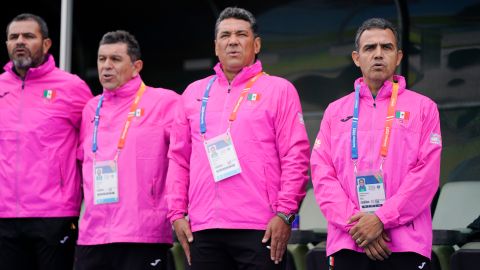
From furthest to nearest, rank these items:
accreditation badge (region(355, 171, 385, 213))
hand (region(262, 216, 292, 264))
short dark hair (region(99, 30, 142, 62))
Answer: short dark hair (region(99, 30, 142, 62)) < hand (region(262, 216, 292, 264)) < accreditation badge (region(355, 171, 385, 213))

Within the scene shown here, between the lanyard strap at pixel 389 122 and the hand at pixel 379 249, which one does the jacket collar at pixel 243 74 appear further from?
the hand at pixel 379 249

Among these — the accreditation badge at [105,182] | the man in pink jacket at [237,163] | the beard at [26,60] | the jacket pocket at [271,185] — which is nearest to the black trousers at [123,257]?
the accreditation badge at [105,182]

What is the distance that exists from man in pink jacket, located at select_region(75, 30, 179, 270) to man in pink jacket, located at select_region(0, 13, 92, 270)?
6.4 inches

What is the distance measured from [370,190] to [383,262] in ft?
1.01

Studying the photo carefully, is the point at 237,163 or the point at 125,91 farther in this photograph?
the point at 125,91

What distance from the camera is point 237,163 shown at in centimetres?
416

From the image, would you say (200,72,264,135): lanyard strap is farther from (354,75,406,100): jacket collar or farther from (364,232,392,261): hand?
(364,232,392,261): hand

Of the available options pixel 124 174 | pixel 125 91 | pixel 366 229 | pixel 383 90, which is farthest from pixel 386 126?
pixel 125 91

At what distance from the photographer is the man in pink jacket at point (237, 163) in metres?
4.08

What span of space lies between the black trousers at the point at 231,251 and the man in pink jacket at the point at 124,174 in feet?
1.66

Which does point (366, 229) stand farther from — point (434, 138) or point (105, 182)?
point (105, 182)

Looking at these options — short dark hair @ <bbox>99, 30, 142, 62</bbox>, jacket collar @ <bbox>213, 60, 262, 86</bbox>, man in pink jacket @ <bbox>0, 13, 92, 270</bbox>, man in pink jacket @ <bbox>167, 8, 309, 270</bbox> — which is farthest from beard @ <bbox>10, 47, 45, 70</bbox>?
jacket collar @ <bbox>213, 60, 262, 86</bbox>

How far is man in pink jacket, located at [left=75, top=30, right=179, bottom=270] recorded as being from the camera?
15.1ft

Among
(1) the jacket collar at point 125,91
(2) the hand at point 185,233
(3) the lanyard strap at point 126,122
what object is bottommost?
(2) the hand at point 185,233
